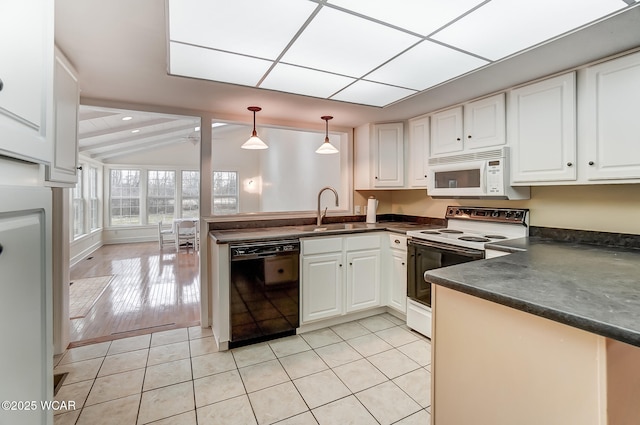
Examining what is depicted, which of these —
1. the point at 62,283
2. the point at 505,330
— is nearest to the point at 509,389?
the point at 505,330

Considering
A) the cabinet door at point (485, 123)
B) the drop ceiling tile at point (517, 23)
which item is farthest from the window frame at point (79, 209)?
the drop ceiling tile at point (517, 23)

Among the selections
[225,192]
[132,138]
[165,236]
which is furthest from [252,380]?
[225,192]

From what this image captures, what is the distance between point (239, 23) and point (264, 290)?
1967 mm

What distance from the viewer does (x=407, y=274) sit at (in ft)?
9.48

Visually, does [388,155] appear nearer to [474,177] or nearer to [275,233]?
[474,177]

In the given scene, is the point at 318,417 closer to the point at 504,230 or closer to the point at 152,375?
the point at 152,375

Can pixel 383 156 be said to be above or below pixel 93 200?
above

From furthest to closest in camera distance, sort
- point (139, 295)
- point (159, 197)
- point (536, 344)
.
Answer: point (159, 197)
point (139, 295)
point (536, 344)

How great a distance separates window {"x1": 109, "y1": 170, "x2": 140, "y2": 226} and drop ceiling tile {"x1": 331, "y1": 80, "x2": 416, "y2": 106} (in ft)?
24.6

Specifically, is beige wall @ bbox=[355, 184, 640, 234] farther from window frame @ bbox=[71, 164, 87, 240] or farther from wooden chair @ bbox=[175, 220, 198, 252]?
window frame @ bbox=[71, 164, 87, 240]

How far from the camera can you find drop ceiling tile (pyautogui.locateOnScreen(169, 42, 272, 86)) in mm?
1776

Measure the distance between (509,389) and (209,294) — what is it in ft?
8.68

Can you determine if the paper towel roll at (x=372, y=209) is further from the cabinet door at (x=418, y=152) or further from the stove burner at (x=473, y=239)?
the stove burner at (x=473, y=239)

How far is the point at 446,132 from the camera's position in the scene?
2924 millimetres
